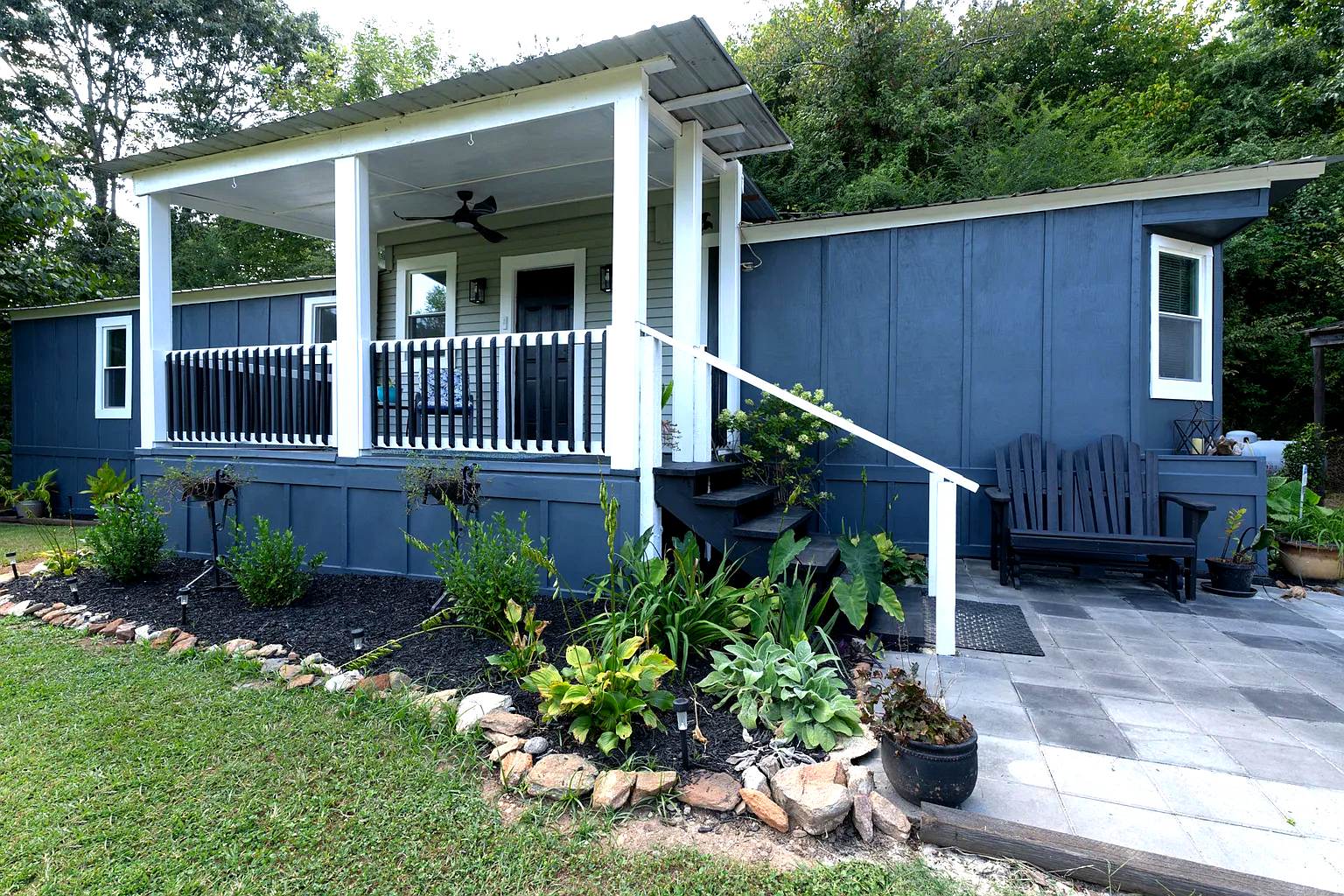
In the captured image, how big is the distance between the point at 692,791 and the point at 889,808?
0.56 metres

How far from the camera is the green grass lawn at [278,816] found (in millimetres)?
1623

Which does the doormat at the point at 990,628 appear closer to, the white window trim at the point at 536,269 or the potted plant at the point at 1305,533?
the potted plant at the point at 1305,533

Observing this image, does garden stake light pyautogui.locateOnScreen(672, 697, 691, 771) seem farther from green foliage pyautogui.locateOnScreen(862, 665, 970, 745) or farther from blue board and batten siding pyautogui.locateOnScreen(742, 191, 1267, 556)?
blue board and batten siding pyautogui.locateOnScreen(742, 191, 1267, 556)

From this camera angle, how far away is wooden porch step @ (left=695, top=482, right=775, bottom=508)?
136 inches

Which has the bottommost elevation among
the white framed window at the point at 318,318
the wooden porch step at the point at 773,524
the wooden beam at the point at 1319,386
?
the wooden porch step at the point at 773,524

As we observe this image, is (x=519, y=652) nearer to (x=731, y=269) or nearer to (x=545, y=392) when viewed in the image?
(x=545, y=392)

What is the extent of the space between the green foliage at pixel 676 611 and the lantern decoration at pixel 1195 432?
3967 millimetres

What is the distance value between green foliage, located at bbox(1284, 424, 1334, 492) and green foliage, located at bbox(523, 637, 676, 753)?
6019 millimetres

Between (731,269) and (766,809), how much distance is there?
4096 mm

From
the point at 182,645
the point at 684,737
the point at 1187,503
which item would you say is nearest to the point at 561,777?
the point at 684,737

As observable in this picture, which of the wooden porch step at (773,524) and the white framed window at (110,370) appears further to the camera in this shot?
the white framed window at (110,370)

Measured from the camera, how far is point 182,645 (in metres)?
3.11

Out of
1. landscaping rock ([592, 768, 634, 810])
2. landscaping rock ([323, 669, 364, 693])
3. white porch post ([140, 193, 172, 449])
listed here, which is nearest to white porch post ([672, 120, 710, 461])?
landscaping rock ([323, 669, 364, 693])

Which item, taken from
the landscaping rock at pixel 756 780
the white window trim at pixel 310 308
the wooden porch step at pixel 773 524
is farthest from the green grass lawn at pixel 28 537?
the landscaping rock at pixel 756 780
